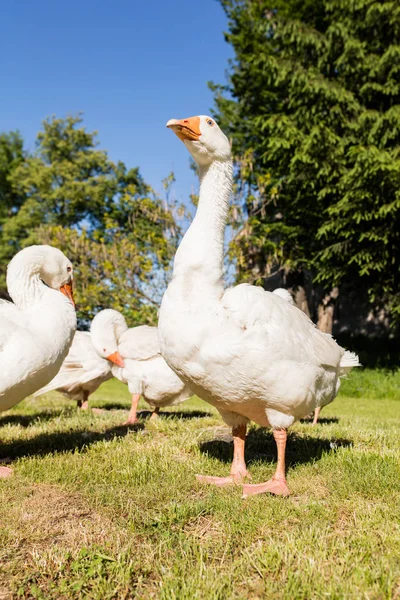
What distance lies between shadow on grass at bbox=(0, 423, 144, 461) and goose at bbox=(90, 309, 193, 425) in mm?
1080

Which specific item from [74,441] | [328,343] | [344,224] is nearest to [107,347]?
[74,441]

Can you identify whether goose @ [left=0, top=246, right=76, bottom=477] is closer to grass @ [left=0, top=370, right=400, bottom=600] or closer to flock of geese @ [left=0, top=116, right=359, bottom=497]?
flock of geese @ [left=0, top=116, right=359, bottom=497]

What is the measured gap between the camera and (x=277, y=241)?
69.9 feet

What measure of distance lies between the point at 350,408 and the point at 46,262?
884 cm

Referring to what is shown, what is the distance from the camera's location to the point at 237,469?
4.33 metres

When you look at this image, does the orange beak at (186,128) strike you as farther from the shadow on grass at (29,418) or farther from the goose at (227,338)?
the shadow on grass at (29,418)

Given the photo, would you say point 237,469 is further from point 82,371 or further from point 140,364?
point 82,371

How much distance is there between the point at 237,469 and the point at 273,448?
126cm

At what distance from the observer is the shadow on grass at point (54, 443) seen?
5156 mm

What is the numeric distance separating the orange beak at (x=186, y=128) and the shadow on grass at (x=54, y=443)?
330 cm

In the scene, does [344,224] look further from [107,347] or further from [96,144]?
[96,144]

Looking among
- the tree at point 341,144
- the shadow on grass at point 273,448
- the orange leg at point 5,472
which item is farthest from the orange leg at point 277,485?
the tree at point 341,144

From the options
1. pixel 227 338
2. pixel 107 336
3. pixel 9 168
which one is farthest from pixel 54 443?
pixel 9 168

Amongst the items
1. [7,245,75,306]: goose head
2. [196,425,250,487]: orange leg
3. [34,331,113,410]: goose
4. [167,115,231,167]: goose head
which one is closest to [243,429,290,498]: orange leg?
[196,425,250,487]: orange leg
